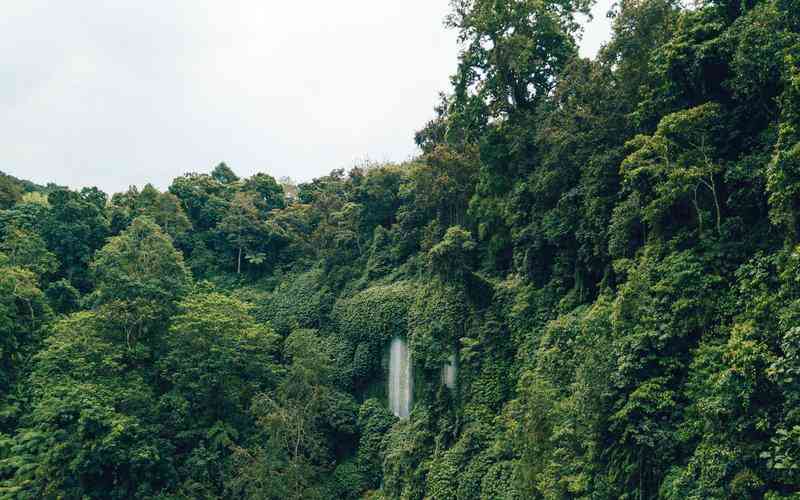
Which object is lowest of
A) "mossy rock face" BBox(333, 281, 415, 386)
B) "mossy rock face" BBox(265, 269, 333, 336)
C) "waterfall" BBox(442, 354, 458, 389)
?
"waterfall" BBox(442, 354, 458, 389)

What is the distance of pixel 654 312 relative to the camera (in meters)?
11.5

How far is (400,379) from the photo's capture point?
24.2 metres

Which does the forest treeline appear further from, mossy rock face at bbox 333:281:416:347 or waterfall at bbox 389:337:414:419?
waterfall at bbox 389:337:414:419

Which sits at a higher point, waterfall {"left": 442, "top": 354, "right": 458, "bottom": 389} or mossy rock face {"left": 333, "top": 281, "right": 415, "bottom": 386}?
mossy rock face {"left": 333, "top": 281, "right": 415, "bottom": 386}

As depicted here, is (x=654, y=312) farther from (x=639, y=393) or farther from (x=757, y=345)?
(x=757, y=345)

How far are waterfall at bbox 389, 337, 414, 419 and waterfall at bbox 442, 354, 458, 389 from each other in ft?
10.3

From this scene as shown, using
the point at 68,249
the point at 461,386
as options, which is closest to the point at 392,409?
the point at 461,386

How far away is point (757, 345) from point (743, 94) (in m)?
5.15

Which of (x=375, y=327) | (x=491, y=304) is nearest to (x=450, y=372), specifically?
(x=491, y=304)

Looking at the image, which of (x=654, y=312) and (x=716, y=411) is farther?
(x=654, y=312)

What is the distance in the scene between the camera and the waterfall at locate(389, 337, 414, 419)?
23.5m

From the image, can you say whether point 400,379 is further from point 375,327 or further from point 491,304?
point 491,304

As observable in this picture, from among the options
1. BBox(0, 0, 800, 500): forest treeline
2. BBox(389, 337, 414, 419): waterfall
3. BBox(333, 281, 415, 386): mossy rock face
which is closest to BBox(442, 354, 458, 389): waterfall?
BBox(0, 0, 800, 500): forest treeline

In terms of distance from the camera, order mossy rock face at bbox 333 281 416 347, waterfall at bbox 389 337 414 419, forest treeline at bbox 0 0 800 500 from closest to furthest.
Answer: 1. forest treeline at bbox 0 0 800 500
2. waterfall at bbox 389 337 414 419
3. mossy rock face at bbox 333 281 416 347
